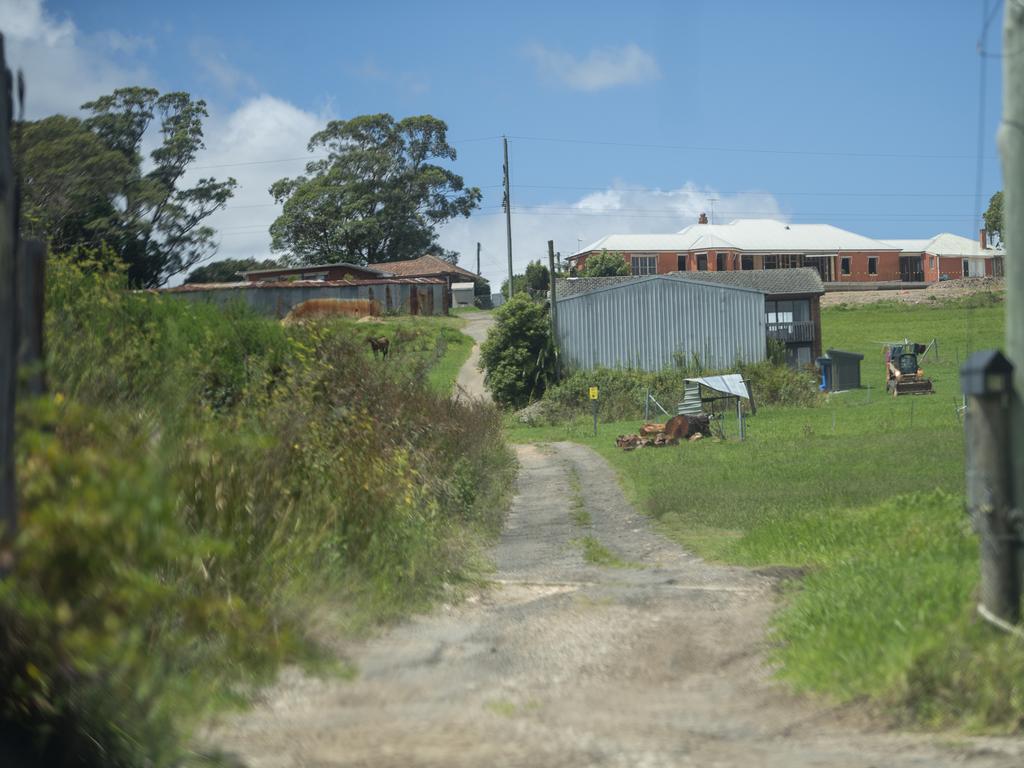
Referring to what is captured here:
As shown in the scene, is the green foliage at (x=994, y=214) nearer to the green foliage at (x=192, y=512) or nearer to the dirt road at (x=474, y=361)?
the dirt road at (x=474, y=361)

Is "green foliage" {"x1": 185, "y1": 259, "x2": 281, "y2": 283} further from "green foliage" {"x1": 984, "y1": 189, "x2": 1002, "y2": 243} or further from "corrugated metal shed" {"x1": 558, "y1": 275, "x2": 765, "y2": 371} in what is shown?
"green foliage" {"x1": 984, "y1": 189, "x2": 1002, "y2": 243}

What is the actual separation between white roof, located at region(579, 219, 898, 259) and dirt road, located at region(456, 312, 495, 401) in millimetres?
23687

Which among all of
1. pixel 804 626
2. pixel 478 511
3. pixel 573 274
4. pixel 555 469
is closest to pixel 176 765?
pixel 804 626

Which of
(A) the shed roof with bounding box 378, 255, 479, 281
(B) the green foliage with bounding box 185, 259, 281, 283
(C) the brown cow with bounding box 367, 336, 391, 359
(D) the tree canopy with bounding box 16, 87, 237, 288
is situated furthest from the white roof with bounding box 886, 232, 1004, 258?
(C) the brown cow with bounding box 367, 336, 391, 359

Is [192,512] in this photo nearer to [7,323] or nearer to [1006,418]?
[7,323]

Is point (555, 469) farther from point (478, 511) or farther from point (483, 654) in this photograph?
point (483, 654)

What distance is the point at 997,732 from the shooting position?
505 centimetres

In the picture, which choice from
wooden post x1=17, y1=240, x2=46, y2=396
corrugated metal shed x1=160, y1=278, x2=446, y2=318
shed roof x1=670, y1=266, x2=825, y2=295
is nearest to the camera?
wooden post x1=17, y1=240, x2=46, y2=396

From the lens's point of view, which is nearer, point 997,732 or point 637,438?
point 997,732

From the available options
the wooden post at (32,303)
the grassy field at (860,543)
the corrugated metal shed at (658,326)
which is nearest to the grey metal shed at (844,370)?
the corrugated metal shed at (658,326)

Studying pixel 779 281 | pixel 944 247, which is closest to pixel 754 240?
pixel 944 247

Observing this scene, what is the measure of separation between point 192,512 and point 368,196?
70096mm

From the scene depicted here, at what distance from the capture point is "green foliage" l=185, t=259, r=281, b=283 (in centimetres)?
5125

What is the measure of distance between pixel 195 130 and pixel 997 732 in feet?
145
